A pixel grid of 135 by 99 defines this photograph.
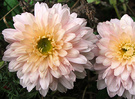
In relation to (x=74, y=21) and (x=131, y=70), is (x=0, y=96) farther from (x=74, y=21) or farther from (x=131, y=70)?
(x=131, y=70)

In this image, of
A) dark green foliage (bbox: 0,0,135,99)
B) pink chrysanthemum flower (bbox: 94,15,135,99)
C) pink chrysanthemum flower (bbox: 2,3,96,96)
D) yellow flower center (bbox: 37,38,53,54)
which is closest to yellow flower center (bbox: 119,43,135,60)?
pink chrysanthemum flower (bbox: 94,15,135,99)

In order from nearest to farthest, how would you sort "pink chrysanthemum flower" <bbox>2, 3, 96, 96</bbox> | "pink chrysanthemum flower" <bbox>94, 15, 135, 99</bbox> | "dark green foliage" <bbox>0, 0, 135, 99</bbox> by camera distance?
"pink chrysanthemum flower" <bbox>2, 3, 96, 96</bbox>
"pink chrysanthemum flower" <bbox>94, 15, 135, 99</bbox>
"dark green foliage" <bbox>0, 0, 135, 99</bbox>

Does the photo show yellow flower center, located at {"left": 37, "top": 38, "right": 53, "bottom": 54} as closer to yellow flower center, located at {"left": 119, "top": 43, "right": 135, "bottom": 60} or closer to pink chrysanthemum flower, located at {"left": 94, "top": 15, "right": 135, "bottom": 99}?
pink chrysanthemum flower, located at {"left": 94, "top": 15, "right": 135, "bottom": 99}

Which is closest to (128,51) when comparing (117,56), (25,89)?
(117,56)

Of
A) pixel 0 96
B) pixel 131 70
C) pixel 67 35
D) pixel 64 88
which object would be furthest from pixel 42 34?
pixel 0 96

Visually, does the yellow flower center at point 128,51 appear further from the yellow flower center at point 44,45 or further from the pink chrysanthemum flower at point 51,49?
the yellow flower center at point 44,45

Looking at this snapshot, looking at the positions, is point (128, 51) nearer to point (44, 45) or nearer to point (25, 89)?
point (44, 45)

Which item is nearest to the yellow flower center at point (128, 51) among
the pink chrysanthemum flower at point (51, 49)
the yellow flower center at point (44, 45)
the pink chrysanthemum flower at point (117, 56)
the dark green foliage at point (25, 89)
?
the pink chrysanthemum flower at point (117, 56)
